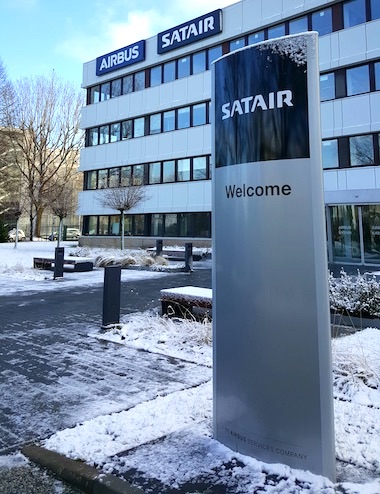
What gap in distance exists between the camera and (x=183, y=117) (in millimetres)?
30172

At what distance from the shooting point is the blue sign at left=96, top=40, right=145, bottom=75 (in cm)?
3284

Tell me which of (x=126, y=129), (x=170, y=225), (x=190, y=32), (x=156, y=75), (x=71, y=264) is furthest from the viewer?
(x=126, y=129)

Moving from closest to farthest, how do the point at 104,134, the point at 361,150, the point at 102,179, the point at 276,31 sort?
the point at 361,150 → the point at 276,31 → the point at 102,179 → the point at 104,134

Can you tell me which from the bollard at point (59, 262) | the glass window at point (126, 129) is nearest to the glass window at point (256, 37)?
the glass window at point (126, 129)

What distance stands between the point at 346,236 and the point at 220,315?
730 inches

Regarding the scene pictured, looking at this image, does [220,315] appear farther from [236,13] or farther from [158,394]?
[236,13]

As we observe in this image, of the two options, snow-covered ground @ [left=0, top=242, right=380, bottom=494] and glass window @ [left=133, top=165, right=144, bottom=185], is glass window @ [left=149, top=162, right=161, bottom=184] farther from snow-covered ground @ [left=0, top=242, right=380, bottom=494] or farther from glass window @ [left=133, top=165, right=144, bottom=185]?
snow-covered ground @ [left=0, top=242, right=380, bottom=494]

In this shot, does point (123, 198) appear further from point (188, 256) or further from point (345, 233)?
point (345, 233)

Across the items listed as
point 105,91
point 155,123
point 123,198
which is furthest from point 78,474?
point 105,91

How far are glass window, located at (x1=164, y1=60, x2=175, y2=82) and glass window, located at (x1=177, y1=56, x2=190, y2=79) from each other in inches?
23.3

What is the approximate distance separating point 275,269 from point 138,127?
32098 mm

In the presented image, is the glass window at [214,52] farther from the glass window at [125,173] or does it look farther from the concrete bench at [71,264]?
the concrete bench at [71,264]

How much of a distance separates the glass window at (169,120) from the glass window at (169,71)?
248cm

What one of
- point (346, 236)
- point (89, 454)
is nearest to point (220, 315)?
point (89, 454)
